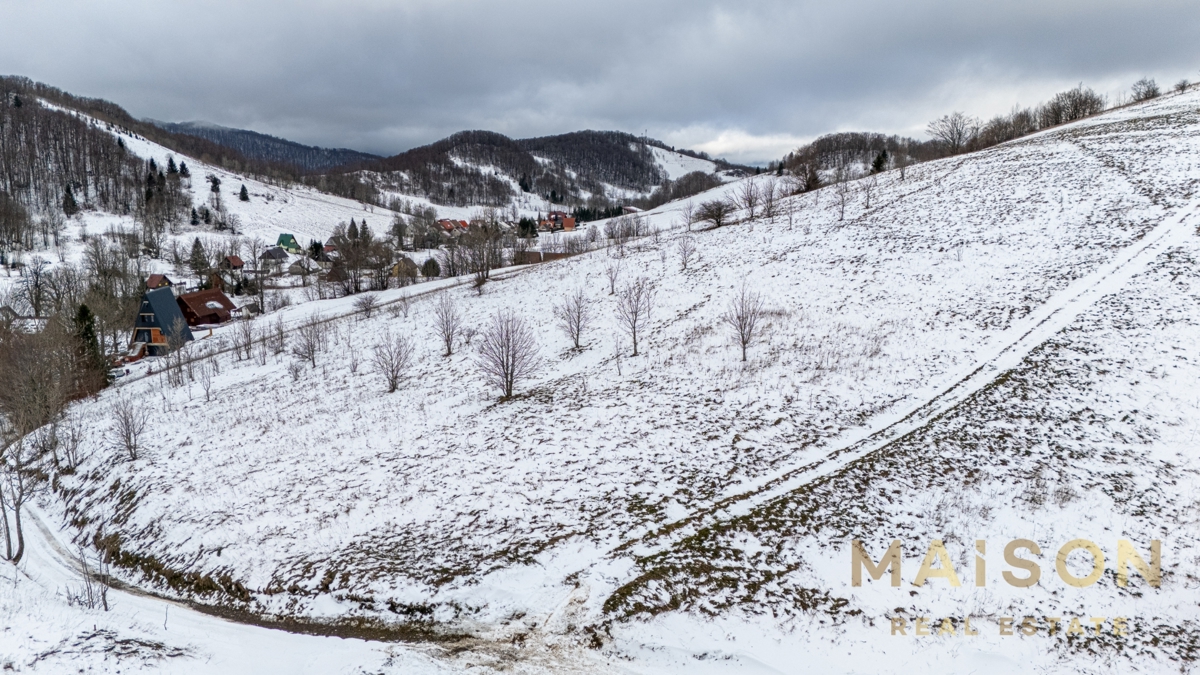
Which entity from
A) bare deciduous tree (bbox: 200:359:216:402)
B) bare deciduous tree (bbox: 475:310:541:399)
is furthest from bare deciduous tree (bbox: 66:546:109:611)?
bare deciduous tree (bbox: 200:359:216:402)

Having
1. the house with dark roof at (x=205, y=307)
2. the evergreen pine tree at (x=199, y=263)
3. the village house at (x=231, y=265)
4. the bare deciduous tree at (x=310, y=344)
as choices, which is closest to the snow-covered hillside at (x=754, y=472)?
the bare deciduous tree at (x=310, y=344)

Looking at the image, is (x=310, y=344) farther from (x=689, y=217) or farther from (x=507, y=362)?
(x=689, y=217)

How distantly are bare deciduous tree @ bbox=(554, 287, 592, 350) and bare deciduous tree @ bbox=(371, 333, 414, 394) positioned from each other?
8869mm

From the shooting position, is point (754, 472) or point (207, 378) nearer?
point (754, 472)

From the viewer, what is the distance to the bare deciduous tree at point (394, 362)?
76.8 ft

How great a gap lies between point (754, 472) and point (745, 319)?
8.99 m

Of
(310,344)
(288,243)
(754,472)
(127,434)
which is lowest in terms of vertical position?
(127,434)

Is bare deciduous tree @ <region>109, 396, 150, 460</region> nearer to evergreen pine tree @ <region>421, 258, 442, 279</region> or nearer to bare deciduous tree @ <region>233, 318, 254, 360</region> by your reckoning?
bare deciduous tree @ <region>233, 318, 254, 360</region>

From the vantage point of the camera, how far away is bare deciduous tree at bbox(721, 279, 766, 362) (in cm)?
1962

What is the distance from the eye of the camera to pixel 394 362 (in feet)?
85.8

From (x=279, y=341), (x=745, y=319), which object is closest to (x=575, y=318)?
(x=745, y=319)

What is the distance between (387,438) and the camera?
56.5ft

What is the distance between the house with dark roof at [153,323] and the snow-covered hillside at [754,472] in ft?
76.3

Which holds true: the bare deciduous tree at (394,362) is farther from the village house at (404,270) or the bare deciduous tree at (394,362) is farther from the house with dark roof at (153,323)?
the village house at (404,270)
